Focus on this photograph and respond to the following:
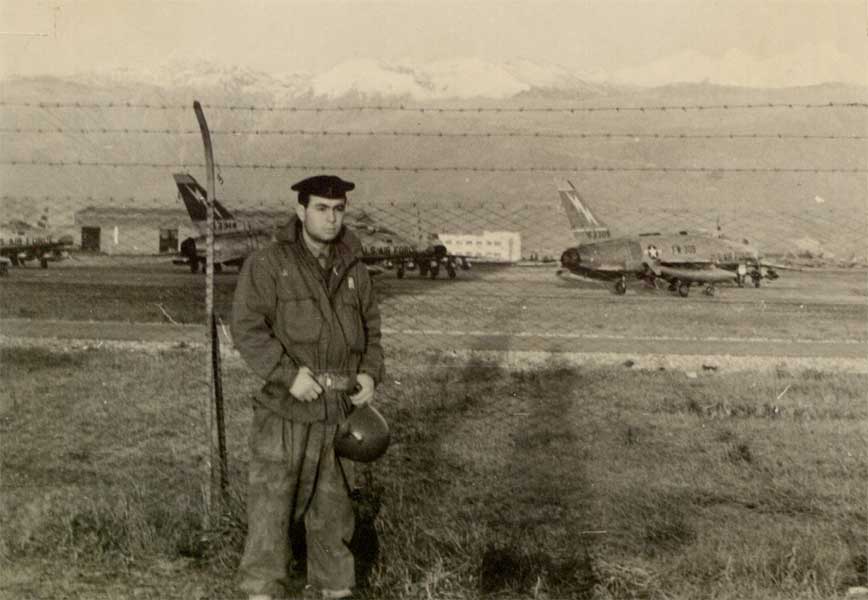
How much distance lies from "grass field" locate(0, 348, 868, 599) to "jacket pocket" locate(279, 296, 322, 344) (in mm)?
1191

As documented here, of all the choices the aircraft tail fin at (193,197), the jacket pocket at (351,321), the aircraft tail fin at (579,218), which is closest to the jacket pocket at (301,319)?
the jacket pocket at (351,321)

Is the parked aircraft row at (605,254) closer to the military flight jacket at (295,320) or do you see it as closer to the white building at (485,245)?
the white building at (485,245)

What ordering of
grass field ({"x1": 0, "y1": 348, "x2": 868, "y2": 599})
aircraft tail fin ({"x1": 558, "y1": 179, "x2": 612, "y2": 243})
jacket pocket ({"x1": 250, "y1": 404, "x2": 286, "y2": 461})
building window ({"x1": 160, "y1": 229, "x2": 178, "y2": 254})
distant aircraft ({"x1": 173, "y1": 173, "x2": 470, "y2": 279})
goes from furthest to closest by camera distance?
building window ({"x1": 160, "y1": 229, "x2": 178, "y2": 254}) < aircraft tail fin ({"x1": 558, "y1": 179, "x2": 612, "y2": 243}) < distant aircraft ({"x1": 173, "y1": 173, "x2": 470, "y2": 279}) < grass field ({"x1": 0, "y1": 348, "x2": 868, "y2": 599}) < jacket pocket ({"x1": 250, "y1": 404, "x2": 286, "y2": 461})

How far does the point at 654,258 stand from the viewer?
27312 millimetres

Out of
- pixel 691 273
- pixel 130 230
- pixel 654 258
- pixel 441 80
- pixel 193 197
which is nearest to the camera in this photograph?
pixel 193 197

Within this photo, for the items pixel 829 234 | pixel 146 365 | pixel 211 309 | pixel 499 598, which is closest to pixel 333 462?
pixel 499 598

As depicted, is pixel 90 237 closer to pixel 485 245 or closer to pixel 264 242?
pixel 485 245

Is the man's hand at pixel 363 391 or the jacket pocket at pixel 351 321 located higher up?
the jacket pocket at pixel 351 321

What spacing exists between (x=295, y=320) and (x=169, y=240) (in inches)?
Result: 2004

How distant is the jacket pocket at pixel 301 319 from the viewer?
3.69 m

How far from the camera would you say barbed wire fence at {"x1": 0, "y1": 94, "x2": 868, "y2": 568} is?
1010 cm

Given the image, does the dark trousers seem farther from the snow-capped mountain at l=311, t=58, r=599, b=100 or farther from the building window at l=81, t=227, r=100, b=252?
the snow-capped mountain at l=311, t=58, r=599, b=100

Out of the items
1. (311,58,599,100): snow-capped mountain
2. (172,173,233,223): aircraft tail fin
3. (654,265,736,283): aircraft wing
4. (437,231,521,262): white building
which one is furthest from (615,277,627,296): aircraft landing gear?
(311,58,599,100): snow-capped mountain

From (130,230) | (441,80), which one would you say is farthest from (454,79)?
(130,230)
